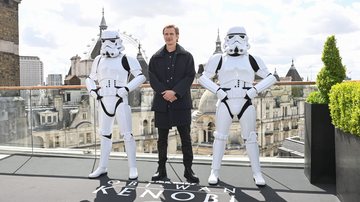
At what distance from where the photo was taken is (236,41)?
13.4 feet

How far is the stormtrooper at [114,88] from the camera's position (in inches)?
172

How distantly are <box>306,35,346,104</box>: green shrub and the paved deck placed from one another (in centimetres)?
109

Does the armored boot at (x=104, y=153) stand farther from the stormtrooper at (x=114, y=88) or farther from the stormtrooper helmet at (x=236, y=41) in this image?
the stormtrooper helmet at (x=236, y=41)

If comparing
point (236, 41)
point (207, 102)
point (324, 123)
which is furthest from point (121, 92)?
point (324, 123)

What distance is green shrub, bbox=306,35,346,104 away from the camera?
3.98 metres

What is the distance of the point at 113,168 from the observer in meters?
4.96

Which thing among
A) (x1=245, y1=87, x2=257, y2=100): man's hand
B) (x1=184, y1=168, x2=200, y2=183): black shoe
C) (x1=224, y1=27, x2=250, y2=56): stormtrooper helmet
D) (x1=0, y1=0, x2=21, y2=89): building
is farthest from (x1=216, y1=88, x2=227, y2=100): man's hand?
(x1=0, y1=0, x2=21, y2=89): building

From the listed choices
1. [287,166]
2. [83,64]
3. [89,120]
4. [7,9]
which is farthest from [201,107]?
[83,64]

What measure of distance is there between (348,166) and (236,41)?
1793 millimetres

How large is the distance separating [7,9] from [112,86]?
34.3 ft

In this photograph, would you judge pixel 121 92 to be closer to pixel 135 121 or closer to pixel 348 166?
pixel 135 121

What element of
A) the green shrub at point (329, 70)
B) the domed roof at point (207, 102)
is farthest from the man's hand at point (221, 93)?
the domed roof at point (207, 102)

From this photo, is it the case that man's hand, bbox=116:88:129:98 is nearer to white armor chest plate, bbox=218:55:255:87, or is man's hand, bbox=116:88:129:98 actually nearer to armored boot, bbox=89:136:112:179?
armored boot, bbox=89:136:112:179

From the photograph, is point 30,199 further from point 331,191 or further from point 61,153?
point 331,191
